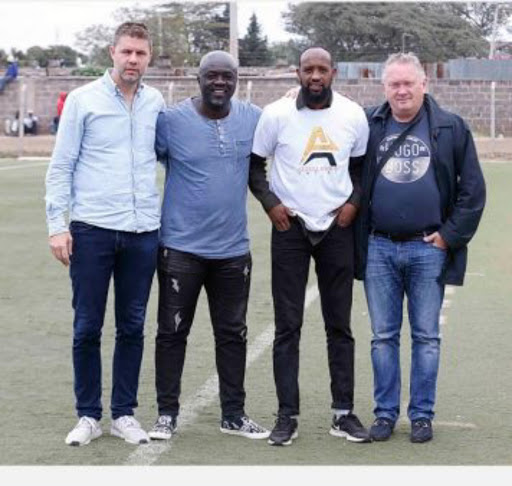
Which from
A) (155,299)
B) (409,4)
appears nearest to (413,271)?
(155,299)

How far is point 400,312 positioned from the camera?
7309 mm

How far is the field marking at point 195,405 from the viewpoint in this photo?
6.74 meters

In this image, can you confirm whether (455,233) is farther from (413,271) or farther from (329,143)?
(329,143)

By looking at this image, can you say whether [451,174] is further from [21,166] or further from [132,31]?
[21,166]

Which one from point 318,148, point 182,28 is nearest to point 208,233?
point 318,148

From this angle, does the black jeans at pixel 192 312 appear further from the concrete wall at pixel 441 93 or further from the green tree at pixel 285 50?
the green tree at pixel 285 50

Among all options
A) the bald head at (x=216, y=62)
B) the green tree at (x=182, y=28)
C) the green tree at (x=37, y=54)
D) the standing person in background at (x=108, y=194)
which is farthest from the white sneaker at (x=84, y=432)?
the green tree at (x=37, y=54)

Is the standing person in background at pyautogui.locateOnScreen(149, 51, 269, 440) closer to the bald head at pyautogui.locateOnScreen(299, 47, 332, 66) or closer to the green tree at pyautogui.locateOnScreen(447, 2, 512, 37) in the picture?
the bald head at pyautogui.locateOnScreen(299, 47, 332, 66)

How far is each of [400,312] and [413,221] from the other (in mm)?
542

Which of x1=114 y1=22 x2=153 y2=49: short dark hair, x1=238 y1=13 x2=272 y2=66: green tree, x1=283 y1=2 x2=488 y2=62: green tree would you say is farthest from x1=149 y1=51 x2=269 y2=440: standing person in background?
x1=238 y1=13 x2=272 y2=66: green tree

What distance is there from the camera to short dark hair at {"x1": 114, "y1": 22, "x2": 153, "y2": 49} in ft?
22.7

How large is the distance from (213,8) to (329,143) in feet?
226

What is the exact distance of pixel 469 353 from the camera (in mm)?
9508

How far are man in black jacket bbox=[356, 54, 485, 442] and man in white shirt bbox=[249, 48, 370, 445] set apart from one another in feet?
0.37
